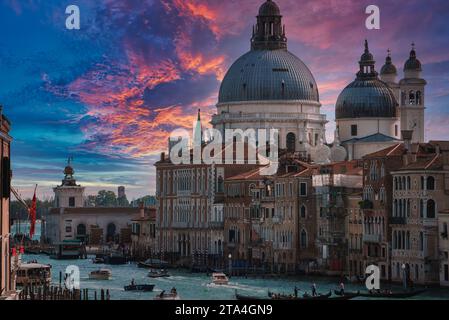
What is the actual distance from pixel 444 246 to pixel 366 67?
99.4ft

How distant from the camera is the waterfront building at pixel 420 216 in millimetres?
46688

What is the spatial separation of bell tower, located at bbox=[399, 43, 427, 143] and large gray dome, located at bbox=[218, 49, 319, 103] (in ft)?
19.3

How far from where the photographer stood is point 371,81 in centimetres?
7506

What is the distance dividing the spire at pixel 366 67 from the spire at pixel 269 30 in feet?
16.6

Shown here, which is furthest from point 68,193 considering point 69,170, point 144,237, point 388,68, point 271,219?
point 271,219

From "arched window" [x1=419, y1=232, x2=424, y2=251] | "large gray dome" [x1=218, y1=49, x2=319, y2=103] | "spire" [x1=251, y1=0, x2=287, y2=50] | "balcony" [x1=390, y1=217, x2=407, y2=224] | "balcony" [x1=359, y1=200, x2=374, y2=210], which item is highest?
"spire" [x1=251, y1=0, x2=287, y2=50]

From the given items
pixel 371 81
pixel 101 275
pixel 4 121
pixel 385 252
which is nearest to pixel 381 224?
pixel 385 252

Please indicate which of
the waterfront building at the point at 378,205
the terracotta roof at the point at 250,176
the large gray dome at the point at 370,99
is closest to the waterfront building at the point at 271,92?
the large gray dome at the point at 370,99

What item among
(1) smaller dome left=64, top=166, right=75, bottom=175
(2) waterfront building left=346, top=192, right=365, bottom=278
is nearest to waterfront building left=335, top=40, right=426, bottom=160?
(2) waterfront building left=346, top=192, right=365, bottom=278

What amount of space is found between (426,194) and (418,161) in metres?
1.95

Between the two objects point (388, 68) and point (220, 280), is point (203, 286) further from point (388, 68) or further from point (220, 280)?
point (388, 68)

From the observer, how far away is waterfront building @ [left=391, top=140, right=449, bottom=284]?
4669 centimetres

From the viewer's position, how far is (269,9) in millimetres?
77938

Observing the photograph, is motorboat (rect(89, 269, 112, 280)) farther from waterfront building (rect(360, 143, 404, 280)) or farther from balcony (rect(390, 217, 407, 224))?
balcony (rect(390, 217, 407, 224))
